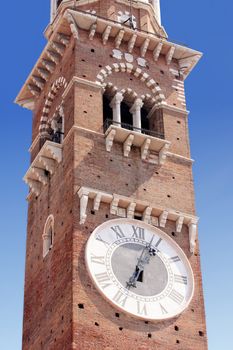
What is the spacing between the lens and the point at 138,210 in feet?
83.3

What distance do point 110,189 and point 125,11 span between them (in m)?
7.88

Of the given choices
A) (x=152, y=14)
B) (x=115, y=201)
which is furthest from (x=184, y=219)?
(x=152, y=14)

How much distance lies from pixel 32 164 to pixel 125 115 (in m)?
3.27

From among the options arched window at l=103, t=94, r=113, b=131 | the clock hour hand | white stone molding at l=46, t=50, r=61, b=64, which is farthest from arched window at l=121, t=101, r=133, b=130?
the clock hour hand

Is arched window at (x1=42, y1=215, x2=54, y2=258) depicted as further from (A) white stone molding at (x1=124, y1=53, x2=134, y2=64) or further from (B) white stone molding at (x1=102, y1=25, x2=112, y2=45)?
(B) white stone molding at (x1=102, y1=25, x2=112, y2=45)

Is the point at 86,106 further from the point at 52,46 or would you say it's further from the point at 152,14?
the point at 152,14

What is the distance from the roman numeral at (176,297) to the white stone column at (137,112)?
5518 mm

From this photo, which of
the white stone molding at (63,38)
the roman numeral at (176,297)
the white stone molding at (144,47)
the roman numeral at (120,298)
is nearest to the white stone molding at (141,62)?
the white stone molding at (144,47)

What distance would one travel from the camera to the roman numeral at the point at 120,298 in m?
23.2

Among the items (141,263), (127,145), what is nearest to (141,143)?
(127,145)

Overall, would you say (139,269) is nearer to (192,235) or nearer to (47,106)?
(192,235)

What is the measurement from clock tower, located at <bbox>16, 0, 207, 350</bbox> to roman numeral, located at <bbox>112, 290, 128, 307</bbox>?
0.03 m

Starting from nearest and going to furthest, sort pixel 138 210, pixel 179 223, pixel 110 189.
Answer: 1. pixel 110 189
2. pixel 138 210
3. pixel 179 223

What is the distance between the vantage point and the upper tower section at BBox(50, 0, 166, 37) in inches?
1177
